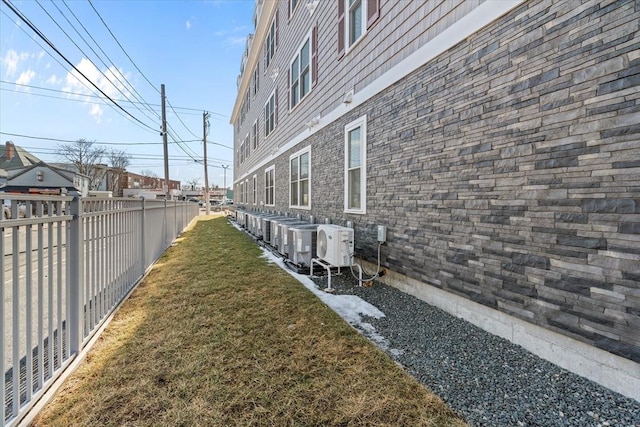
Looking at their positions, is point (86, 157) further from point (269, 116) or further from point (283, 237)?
point (283, 237)

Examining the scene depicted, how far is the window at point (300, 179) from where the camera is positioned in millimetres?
7714

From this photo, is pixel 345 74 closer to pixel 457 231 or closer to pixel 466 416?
pixel 457 231

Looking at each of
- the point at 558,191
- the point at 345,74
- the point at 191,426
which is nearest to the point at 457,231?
the point at 558,191

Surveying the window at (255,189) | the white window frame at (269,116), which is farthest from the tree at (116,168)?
the white window frame at (269,116)

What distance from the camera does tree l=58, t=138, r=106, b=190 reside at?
132 ft

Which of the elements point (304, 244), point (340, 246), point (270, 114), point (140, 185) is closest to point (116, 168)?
point (140, 185)

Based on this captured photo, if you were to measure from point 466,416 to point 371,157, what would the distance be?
3.60 m

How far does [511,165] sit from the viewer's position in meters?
2.56

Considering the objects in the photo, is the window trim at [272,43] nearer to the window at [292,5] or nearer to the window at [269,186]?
the window at [292,5]

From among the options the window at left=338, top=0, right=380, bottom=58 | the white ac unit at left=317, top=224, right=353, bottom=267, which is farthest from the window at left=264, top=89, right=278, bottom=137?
the white ac unit at left=317, top=224, right=353, bottom=267

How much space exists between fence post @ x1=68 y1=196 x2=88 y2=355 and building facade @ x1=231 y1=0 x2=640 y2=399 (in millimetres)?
3321

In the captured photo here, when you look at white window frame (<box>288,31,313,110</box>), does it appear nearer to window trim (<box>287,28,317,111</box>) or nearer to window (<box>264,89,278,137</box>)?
window trim (<box>287,28,317,111</box>)

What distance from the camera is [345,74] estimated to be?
5.63 meters

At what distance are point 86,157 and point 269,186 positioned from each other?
4249cm
